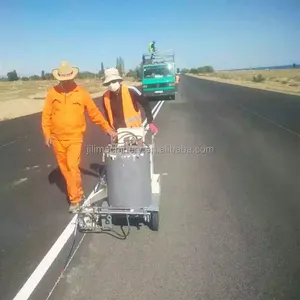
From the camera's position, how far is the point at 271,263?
405cm

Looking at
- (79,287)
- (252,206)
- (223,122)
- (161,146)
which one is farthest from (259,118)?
(79,287)

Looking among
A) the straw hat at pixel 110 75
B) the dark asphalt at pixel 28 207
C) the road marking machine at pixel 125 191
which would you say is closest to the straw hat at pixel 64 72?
the straw hat at pixel 110 75

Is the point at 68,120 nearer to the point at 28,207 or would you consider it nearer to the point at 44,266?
the point at 28,207

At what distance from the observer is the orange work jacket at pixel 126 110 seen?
576 cm

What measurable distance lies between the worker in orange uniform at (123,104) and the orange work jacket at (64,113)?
292 mm

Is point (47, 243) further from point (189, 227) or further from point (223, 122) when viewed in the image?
point (223, 122)

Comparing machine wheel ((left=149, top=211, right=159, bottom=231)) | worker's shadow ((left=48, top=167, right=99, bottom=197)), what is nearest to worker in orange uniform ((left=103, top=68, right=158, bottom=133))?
machine wheel ((left=149, top=211, right=159, bottom=231))

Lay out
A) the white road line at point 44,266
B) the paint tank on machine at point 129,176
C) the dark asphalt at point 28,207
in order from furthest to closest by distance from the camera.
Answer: the paint tank on machine at point 129,176 → the dark asphalt at point 28,207 → the white road line at point 44,266

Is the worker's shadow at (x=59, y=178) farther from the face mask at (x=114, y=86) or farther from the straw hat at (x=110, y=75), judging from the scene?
the straw hat at (x=110, y=75)

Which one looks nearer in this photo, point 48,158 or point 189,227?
point 189,227

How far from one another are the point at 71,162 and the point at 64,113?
0.70 meters

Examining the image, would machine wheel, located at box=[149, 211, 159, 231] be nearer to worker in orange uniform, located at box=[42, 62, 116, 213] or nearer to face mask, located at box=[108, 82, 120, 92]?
worker in orange uniform, located at box=[42, 62, 116, 213]

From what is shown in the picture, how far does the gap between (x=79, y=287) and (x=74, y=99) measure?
2753 mm

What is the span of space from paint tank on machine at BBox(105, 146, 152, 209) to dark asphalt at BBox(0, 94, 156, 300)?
39.3 inches
